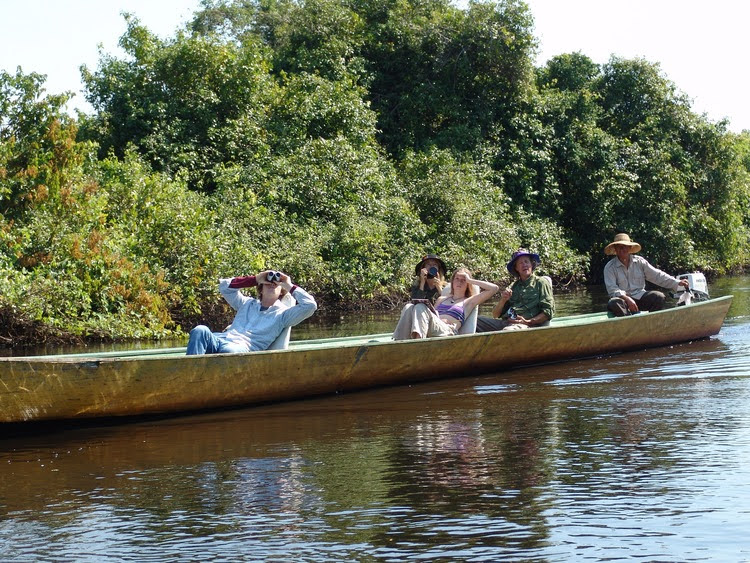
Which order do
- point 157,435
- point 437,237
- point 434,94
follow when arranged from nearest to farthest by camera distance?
point 157,435
point 437,237
point 434,94

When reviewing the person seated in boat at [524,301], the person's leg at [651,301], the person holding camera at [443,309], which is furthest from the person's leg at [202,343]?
the person's leg at [651,301]

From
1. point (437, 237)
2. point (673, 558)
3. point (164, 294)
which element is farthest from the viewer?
point (437, 237)

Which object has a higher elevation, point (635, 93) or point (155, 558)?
point (635, 93)

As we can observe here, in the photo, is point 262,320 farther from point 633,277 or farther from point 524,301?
point 633,277

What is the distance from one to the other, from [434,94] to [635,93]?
18.0 feet

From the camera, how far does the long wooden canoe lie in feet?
20.6

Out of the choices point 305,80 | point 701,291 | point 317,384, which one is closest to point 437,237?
point 305,80

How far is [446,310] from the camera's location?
28.8 ft

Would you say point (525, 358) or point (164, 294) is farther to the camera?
point (164, 294)

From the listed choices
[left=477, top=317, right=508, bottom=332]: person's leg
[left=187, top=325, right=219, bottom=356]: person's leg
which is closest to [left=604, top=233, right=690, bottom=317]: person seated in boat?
[left=477, top=317, right=508, bottom=332]: person's leg

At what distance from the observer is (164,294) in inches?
552

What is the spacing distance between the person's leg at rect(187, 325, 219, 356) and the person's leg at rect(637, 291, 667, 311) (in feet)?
17.4

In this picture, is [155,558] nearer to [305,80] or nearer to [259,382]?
[259,382]

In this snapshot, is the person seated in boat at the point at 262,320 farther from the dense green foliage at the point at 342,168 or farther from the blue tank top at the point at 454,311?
the dense green foliage at the point at 342,168
